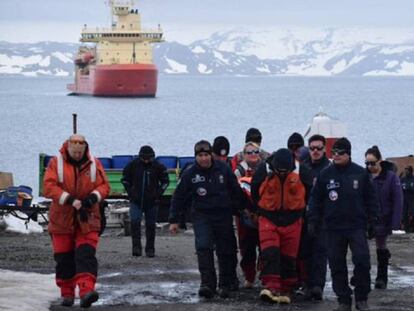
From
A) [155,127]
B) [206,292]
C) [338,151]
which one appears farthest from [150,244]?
[155,127]

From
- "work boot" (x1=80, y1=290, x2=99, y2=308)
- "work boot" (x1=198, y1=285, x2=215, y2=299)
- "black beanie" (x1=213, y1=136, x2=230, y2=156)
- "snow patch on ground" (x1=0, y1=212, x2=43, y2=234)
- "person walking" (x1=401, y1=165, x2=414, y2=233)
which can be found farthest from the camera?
"person walking" (x1=401, y1=165, x2=414, y2=233)

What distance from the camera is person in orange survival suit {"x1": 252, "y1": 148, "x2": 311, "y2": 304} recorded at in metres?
11.4

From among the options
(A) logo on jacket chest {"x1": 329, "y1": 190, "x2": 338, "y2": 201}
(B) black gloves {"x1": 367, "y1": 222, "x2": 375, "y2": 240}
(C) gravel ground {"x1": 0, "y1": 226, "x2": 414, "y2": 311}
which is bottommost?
(C) gravel ground {"x1": 0, "y1": 226, "x2": 414, "y2": 311}

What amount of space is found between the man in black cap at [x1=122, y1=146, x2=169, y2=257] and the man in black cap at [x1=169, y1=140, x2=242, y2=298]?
135 inches

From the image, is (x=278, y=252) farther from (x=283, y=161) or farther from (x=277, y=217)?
(x=283, y=161)

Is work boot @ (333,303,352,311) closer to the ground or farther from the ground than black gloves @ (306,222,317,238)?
closer to the ground

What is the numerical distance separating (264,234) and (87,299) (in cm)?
172

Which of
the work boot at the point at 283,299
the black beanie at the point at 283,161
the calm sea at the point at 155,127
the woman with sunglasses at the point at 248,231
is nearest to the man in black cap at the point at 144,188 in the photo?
the woman with sunglasses at the point at 248,231

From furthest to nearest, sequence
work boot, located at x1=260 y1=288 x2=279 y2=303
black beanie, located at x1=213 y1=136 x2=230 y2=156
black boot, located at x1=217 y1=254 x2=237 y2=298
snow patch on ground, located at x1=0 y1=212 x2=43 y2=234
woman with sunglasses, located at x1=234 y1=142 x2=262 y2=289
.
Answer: snow patch on ground, located at x1=0 y1=212 x2=43 y2=234, black beanie, located at x1=213 y1=136 x2=230 y2=156, woman with sunglasses, located at x1=234 y1=142 x2=262 y2=289, black boot, located at x1=217 y1=254 x2=237 y2=298, work boot, located at x1=260 y1=288 x2=279 y2=303

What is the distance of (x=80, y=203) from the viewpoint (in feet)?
35.3

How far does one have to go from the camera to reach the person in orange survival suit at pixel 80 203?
1079 cm

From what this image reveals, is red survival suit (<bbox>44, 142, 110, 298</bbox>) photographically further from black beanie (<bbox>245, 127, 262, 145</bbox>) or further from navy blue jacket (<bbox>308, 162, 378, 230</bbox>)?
black beanie (<bbox>245, 127, 262, 145</bbox>)

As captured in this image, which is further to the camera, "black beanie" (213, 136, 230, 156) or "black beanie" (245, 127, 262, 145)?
"black beanie" (213, 136, 230, 156)

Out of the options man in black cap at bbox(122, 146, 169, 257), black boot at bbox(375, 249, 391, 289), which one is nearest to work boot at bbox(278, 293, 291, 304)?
black boot at bbox(375, 249, 391, 289)
